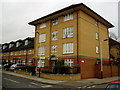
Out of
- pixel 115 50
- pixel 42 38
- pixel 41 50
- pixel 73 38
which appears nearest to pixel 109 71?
pixel 73 38

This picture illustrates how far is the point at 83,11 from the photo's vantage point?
74.4ft

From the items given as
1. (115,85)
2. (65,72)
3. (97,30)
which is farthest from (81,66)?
(115,85)

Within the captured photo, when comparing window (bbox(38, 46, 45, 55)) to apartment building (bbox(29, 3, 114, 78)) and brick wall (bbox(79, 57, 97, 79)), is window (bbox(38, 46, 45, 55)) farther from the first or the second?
brick wall (bbox(79, 57, 97, 79))

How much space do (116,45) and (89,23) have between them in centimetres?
1790

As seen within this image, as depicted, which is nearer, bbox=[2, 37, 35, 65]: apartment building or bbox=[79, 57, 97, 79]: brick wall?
bbox=[79, 57, 97, 79]: brick wall

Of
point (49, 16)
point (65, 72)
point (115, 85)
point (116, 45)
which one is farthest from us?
point (116, 45)

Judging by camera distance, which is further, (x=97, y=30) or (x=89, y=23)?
(x=97, y=30)

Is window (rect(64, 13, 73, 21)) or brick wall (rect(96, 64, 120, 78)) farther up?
window (rect(64, 13, 73, 21))

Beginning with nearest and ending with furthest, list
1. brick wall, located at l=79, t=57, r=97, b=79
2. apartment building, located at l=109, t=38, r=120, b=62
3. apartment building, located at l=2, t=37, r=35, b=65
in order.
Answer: brick wall, located at l=79, t=57, r=97, b=79, apartment building, located at l=109, t=38, r=120, b=62, apartment building, located at l=2, t=37, r=35, b=65

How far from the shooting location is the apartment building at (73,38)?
69.7 ft

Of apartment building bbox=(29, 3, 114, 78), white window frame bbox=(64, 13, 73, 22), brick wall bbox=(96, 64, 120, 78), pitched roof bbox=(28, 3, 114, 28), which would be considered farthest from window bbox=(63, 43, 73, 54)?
pitched roof bbox=(28, 3, 114, 28)

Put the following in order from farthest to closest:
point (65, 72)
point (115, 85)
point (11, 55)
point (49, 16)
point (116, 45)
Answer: point (11, 55) → point (116, 45) → point (49, 16) → point (65, 72) → point (115, 85)

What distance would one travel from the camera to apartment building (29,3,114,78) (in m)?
21.2

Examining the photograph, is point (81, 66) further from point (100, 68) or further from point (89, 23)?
point (89, 23)
